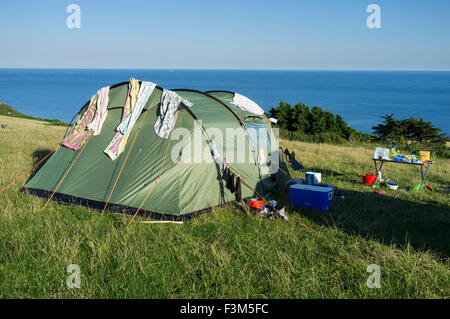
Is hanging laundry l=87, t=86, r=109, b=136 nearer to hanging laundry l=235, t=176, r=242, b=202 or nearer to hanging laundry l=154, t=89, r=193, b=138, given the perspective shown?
hanging laundry l=154, t=89, r=193, b=138

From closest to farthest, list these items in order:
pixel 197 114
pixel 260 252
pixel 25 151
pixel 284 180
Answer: pixel 260 252 < pixel 197 114 < pixel 284 180 < pixel 25 151

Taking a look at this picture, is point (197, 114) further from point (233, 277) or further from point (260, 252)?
point (233, 277)

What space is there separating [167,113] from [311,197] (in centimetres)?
339

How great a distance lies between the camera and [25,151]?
1210 centimetres

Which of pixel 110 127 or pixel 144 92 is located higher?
pixel 144 92

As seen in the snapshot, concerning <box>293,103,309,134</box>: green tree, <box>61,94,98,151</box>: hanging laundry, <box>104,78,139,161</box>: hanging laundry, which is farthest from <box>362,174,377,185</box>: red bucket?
<box>293,103,309,134</box>: green tree

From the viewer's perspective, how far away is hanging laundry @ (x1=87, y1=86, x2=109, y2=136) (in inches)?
297

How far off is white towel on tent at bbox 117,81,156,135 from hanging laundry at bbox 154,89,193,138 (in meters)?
0.40

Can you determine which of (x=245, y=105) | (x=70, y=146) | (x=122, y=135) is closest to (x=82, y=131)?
(x=70, y=146)

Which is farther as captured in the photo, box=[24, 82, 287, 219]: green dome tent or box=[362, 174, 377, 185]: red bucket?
box=[362, 174, 377, 185]: red bucket

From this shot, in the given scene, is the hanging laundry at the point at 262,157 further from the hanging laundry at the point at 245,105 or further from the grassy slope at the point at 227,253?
the grassy slope at the point at 227,253

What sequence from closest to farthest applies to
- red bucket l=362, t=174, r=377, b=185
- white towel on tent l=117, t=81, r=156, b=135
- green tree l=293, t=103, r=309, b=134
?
1. white towel on tent l=117, t=81, r=156, b=135
2. red bucket l=362, t=174, r=377, b=185
3. green tree l=293, t=103, r=309, b=134
